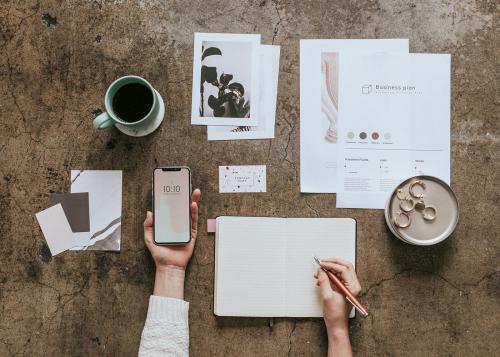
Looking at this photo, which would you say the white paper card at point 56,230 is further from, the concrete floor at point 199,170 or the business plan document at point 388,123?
the business plan document at point 388,123

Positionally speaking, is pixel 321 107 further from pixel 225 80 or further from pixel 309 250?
pixel 309 250

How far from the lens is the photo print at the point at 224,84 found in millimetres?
1162

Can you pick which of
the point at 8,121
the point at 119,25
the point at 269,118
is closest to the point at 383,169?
the point at 269,118

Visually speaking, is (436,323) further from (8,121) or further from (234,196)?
(8,121)

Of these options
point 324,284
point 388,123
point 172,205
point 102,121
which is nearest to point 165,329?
point 172,205

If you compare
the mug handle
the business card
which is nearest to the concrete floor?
the business card

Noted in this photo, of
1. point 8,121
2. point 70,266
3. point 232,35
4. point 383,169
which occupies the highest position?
point 232,35

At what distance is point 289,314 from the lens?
3.69ft

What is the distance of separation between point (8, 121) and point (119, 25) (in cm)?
40

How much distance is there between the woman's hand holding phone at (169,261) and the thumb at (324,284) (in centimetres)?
34

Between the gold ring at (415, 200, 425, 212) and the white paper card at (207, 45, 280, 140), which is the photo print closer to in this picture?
the white paper card at (207, 45, 280, 140)

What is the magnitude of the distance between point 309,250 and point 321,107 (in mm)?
384

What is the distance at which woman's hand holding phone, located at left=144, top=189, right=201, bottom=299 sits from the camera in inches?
43.9

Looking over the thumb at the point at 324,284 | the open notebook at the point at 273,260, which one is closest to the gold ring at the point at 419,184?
the open notebook at the point at 273,260
